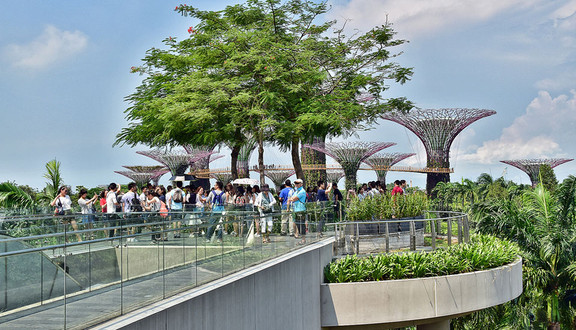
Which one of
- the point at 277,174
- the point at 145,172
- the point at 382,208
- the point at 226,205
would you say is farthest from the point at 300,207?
the point at 145,172

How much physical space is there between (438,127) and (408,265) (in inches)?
1731

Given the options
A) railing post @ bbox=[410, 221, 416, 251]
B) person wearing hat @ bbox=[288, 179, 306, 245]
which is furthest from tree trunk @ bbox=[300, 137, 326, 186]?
person wearing hat @ bbox=[288, 179, 306, 245]

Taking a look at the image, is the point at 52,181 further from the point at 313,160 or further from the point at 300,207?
the point at 313,160

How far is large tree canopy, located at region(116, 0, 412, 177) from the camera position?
960 inches

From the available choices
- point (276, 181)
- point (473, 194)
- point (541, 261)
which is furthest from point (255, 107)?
point (276, 181)

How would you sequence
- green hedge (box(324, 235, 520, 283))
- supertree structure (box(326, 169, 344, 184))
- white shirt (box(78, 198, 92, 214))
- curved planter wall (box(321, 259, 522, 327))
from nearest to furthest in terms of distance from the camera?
curved planter wall (box(321, 259, 522, 327)) < green hedge (box(324, 235, 520, 283)) < white shirt (box(78, 198, 92, 214)) < supertree structure (box(326, 169, 344, 184))

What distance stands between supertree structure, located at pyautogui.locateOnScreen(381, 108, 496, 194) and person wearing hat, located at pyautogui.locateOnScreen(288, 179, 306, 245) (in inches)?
1583

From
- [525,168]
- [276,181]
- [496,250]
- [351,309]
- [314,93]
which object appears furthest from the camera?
[276,181]

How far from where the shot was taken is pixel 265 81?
79.0ft

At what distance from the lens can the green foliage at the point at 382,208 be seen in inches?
770

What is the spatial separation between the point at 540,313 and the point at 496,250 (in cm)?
834

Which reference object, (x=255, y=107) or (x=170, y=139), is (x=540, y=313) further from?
(x=170, y=139)

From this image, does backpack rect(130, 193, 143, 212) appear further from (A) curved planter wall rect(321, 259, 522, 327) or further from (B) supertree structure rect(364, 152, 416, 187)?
(B) supertree structure rect(364, 152, 416, 187)

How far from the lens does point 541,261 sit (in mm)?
22859
